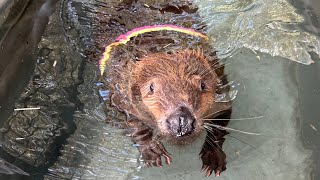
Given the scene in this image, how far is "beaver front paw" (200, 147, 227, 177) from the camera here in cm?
393

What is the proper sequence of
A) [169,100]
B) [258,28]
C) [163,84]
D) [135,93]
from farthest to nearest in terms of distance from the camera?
[258,28]
[135,93]
[163,84]
[169,100]

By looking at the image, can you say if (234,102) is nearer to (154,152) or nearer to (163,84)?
(154,152)

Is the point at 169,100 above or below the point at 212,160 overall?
above

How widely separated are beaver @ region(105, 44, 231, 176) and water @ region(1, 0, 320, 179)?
17cm

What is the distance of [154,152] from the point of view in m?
3.91

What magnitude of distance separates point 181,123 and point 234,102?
1.31 metres

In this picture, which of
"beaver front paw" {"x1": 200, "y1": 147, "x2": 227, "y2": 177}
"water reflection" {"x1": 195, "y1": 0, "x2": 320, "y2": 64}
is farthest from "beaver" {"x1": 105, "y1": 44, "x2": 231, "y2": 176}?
"water reflection" {"x1": 195, "y1": 0, "x2": 320, "y2": 64}

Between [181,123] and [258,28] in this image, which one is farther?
[258,28]

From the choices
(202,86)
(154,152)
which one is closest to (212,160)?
(154,152)

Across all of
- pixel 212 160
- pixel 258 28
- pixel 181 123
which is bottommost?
pixel 212 160

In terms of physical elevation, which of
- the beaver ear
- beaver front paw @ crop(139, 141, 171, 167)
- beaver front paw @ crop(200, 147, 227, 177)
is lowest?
beaver front paw @ crop(200, 147, 227, 177)

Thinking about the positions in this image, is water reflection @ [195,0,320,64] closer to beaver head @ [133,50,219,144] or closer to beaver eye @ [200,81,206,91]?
beaver head @ [133,50,219,144]

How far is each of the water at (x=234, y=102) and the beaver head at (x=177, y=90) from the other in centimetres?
53

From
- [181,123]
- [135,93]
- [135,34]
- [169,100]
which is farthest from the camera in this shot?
[135,34]
